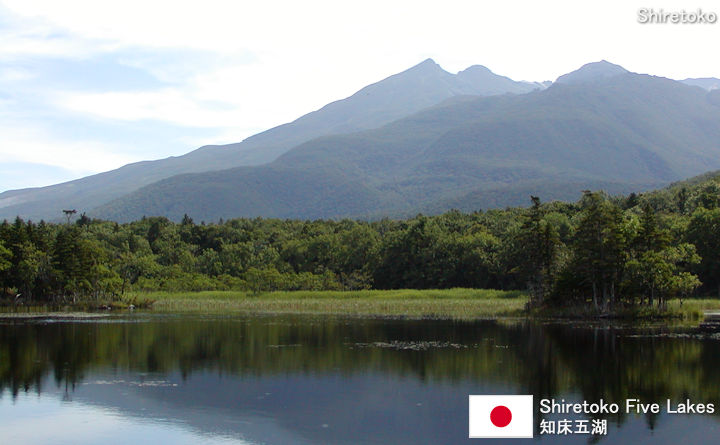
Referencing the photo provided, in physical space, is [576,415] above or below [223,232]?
below

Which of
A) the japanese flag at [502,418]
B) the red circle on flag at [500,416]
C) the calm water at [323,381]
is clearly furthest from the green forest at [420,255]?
Result: the red circle on flag at [500,416]

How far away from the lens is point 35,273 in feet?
267

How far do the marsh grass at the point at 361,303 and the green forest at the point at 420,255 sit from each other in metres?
4.13

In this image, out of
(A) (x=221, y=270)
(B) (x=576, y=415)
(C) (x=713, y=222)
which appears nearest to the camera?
(B) (x=576, y=415)

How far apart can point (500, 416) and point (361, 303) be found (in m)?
62.4

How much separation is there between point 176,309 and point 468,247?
4077 cm

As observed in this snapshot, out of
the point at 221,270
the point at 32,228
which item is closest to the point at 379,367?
the point at 32,228

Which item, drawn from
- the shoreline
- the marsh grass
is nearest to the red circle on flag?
the shoreline

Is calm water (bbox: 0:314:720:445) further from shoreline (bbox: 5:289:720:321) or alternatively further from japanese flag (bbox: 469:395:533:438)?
shoreline (bbox: 5:289:720:321)

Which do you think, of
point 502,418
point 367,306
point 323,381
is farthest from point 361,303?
point 502,418

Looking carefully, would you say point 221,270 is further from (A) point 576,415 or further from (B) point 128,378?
(A) point 576,415

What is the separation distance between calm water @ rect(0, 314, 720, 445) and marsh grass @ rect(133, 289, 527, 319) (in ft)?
69.4

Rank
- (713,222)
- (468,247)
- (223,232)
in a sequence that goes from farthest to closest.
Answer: (223,232) < (468,247) < (713,222)

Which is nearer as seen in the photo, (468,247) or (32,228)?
(32,228)
